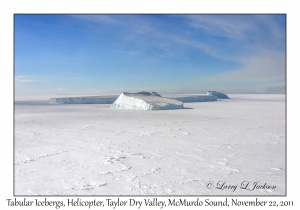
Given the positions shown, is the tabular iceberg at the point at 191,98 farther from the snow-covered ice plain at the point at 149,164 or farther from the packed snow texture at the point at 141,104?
the snow-covered ice plain at the point at 149,164

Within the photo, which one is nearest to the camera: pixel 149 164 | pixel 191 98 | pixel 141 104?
pixel 149 164

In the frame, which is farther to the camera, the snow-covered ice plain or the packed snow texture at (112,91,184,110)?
the packed snow texture at (112,91,184,110)

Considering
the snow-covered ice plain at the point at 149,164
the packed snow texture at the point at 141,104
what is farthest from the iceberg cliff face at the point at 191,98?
the snow-covered ice plain at the point at 149,164

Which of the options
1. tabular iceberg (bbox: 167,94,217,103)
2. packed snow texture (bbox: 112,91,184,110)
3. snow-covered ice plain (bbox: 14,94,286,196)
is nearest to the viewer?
snow-covered ice plain (bbox: 14,94,286,196)

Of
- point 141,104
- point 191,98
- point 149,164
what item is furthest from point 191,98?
point 149,164

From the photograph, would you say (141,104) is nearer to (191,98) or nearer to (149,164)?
(149,164)

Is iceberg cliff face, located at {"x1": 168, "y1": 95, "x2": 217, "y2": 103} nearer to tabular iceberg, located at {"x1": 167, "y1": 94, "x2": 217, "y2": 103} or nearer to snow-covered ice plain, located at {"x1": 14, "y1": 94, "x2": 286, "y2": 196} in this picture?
tabular iceberg, located at {"x1": 167, "y1": 94, "x2": 217, "y2": 103}

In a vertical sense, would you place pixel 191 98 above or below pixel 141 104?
above

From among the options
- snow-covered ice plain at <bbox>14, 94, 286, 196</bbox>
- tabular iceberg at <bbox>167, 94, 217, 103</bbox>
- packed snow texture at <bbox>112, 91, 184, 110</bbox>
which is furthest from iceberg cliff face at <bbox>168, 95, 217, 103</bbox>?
snow-covered ice plain at <bbox>14, 94, 286, 196</bbox>

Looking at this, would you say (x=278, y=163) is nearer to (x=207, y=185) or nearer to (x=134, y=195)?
(x=207, y=185)

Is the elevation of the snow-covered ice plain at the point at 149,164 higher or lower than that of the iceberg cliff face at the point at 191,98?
lower

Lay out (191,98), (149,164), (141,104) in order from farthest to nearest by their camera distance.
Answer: (191,98) → (141,104) → (149,164)

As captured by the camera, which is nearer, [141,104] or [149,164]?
[149,164]
